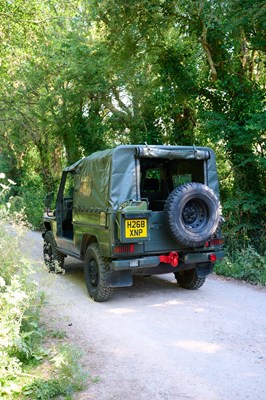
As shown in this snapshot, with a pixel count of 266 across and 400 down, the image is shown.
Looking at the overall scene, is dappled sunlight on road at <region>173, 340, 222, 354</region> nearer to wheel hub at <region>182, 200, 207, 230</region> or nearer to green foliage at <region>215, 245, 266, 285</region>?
wheel hub at <region>182, 200, 207, 230</region>

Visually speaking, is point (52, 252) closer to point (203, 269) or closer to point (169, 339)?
point (203, 269)

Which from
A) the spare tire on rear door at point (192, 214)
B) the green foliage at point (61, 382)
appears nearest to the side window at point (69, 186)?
the spare tire on rear door at point (192, 214)

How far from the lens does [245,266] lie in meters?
8.60

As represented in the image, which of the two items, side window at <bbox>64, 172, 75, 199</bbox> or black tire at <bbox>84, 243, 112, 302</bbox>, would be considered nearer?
black tire at <bbox>84, 243, 112, 302</bbox>

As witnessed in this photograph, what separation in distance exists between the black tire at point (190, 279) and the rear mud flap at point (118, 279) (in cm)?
140

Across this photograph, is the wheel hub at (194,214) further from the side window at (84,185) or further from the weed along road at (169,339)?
the side window at (84,185)

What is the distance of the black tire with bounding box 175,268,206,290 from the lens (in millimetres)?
7473

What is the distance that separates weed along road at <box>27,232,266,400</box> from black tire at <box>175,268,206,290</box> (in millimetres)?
126

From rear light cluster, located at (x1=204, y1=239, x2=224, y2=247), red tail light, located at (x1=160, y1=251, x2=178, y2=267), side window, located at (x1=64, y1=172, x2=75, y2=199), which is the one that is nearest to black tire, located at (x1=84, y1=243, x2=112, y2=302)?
red tail light, located at (x1=160, y1=251, x2=178, y2=267)

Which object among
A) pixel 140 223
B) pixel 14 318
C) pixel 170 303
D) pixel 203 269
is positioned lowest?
pixel 170 303

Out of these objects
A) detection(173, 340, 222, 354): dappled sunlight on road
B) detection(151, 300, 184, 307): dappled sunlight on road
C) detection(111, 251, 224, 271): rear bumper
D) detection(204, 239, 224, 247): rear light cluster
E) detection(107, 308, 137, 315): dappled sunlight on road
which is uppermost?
detection(204, 239, 224, 247): rear light cluster

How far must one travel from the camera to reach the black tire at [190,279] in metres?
7.47

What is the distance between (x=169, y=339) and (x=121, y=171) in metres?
2.76

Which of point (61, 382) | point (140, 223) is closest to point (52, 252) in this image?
point (140, 223)
